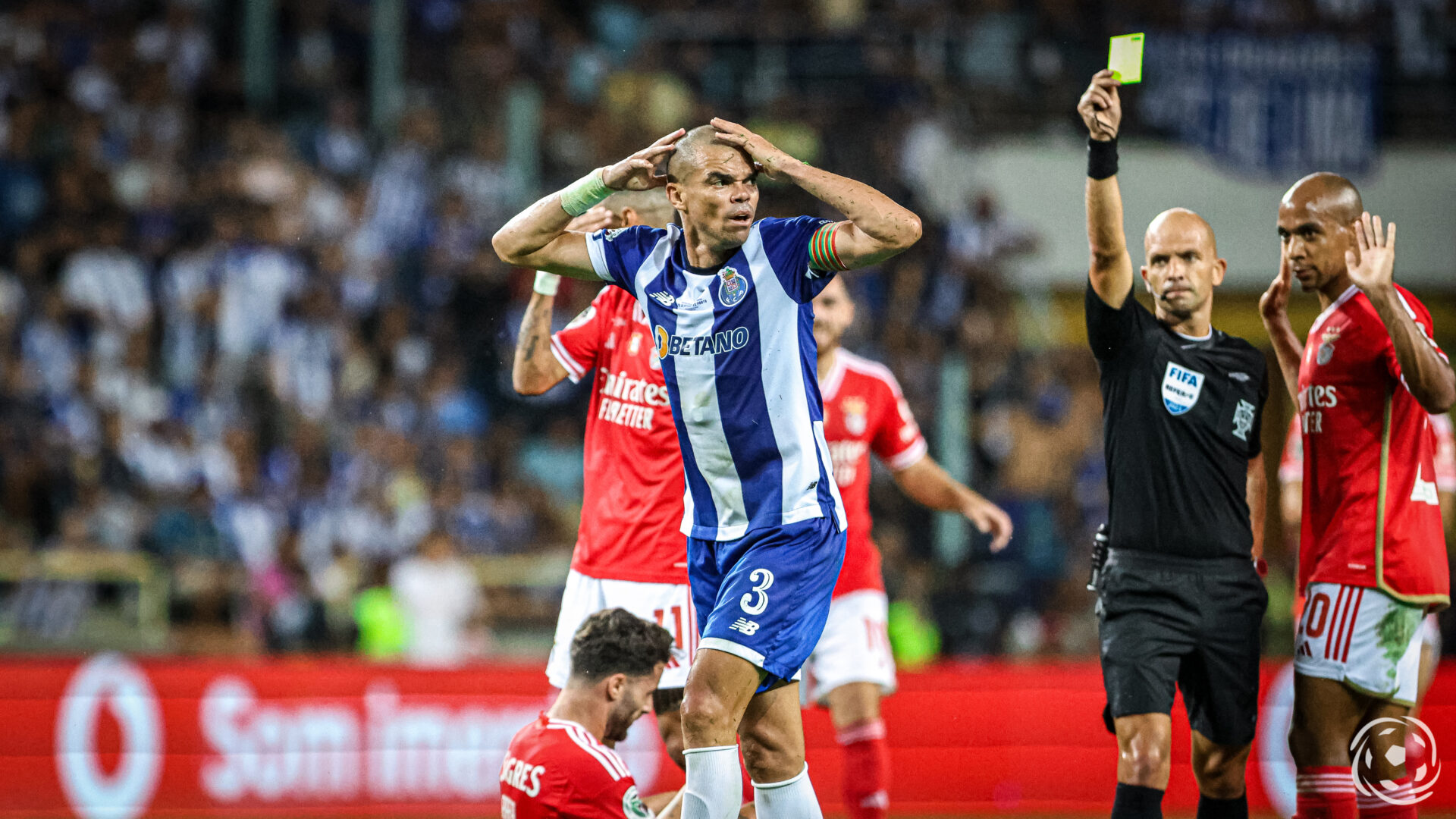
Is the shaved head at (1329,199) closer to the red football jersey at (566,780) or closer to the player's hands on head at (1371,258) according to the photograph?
the player's hands on head at (1371,258)

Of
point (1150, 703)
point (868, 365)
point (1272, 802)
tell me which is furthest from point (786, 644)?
point (1272, 802)

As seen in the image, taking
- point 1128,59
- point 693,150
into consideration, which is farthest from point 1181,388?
point 693,150

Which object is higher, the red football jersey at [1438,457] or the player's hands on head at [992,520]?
the red football jersey at [1438,457]

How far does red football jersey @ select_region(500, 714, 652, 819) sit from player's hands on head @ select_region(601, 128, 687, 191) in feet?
6.37

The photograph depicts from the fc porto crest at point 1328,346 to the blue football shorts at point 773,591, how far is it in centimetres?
213

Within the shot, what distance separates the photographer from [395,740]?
1048 centimetres

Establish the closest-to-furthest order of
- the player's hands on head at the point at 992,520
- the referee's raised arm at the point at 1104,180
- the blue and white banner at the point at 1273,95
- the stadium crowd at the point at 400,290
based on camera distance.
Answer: the referee's raised arm at the point at 1104,180 < the player's hands on head at the point at 992,520 < the stadium crowd at the point at 400,290 < the blue and white banner at the point at 1273,95

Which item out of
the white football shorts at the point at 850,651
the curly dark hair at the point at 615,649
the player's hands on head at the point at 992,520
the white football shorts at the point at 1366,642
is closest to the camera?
the curly dark hair at the point at 615,649

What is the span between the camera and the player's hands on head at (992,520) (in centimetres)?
713

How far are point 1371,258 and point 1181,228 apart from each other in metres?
0.68

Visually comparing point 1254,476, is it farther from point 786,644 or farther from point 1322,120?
point 1322,120

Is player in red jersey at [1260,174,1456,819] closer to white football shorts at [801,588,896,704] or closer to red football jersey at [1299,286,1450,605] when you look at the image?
red football jersey at [1299,286,1450,605]

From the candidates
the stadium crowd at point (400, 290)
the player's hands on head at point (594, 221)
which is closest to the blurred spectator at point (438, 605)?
the stadium crowd at point (400, 290)

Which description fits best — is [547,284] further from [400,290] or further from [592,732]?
[400,290]
